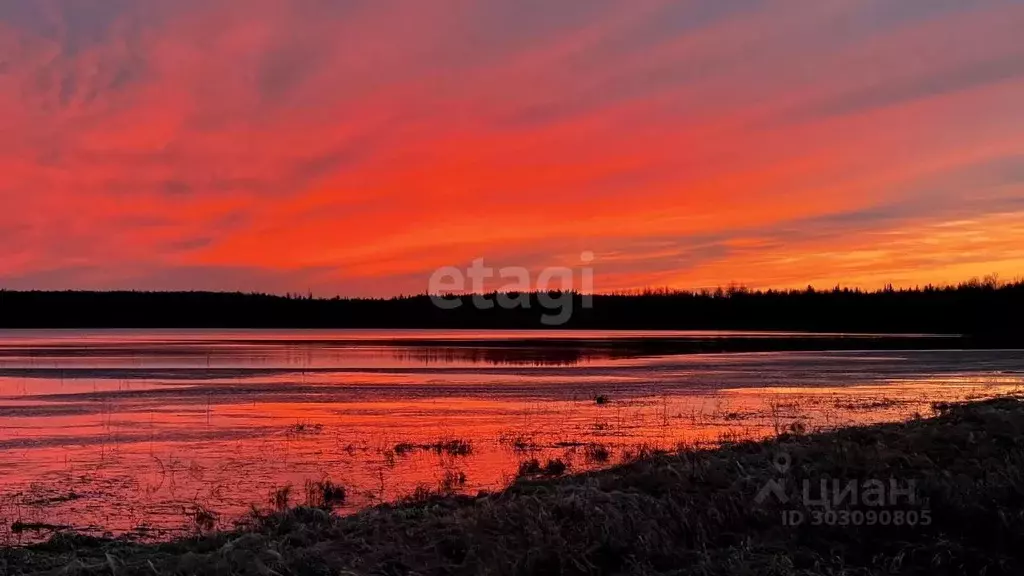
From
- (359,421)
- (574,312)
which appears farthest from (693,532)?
(574,312)

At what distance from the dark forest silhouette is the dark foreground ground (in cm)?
14069

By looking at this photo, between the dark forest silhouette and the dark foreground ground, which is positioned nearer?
the dark foreground ground

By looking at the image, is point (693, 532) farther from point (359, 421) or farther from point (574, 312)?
point (574, 312)

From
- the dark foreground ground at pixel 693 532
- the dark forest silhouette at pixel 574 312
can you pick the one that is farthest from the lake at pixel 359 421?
the dark forest silhouette at pixel 574 312

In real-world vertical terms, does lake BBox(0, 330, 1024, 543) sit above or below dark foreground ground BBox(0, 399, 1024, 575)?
below

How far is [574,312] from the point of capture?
188625 millimetres

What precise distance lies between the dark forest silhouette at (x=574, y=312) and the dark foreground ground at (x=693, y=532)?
462 ft

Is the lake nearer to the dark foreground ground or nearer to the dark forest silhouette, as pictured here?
the dark foreground ground

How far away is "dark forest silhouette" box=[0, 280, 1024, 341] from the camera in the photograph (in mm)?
153750

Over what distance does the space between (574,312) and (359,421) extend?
543 feet

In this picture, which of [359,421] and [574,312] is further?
[574,312]

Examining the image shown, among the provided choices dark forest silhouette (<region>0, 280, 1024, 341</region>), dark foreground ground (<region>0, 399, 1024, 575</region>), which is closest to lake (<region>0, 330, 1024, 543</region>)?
dark foreground ground (<region>0, 399, 1024, 575</region>)

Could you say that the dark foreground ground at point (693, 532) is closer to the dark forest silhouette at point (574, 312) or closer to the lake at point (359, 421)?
the lake at point (359, 421)

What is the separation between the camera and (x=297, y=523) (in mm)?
10820
